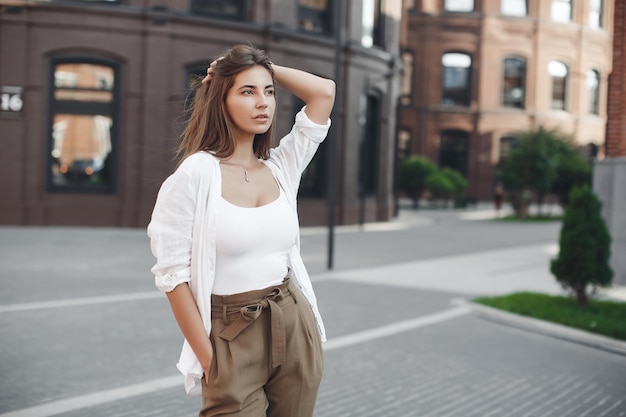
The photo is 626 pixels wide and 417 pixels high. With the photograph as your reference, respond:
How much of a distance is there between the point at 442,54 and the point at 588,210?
34.2 metres

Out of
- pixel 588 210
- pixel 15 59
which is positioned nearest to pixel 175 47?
pixel 15 59

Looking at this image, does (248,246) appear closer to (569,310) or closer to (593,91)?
(569,310)

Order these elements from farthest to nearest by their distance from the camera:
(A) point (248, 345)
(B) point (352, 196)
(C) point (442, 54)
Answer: (C) point (442, 54) < (B) point (352, 196) < (A) point (248, 345)

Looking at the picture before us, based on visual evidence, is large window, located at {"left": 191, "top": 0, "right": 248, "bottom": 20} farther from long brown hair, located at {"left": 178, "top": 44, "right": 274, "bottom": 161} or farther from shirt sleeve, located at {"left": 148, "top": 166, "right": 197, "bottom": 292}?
shirt sleeve, located at {"left": 148, "top": 166, "right": 197, "bottom": 292}

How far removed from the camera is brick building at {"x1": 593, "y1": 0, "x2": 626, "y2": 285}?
12188 millimetres

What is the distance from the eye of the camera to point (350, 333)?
805cm

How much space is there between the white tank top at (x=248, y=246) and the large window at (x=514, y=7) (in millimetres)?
42135

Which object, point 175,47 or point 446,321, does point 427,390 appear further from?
point 175,47

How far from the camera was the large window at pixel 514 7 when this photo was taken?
42.1 meters

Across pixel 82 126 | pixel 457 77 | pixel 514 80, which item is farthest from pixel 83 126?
pixel 514 80

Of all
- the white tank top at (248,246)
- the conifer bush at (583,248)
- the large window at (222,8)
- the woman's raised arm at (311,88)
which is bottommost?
the conifer bush at (583,248)

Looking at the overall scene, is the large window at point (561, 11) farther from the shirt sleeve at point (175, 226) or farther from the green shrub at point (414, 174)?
the shirt sleeve at point (175, 226)

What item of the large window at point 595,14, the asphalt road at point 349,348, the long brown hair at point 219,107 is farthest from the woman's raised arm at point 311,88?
the large window at point 595,14

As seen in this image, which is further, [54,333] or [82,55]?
[82,55]
